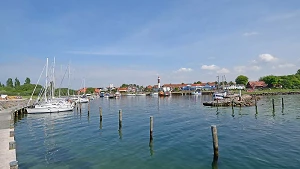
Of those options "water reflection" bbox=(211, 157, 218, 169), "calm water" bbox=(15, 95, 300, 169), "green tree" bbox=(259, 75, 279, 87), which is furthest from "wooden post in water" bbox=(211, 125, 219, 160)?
"green tree" bbox=(259, 75, 279, 87)

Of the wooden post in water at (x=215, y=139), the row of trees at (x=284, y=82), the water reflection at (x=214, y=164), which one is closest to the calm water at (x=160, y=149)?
the water reflection at (x=214, y=164)

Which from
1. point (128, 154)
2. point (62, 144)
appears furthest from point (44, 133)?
point (128, 154)

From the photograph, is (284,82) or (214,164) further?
(284,82)

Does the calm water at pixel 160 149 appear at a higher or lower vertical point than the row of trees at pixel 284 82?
lower

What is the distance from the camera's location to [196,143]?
73.9ft

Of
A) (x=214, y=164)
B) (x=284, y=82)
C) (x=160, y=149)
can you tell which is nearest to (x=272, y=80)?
(x=284, y=82)

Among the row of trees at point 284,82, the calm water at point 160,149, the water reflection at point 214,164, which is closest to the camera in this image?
the water reflection at point 214,164

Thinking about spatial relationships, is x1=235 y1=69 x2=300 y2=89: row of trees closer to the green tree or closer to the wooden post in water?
the green tree

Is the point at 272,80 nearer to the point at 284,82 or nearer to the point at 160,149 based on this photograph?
the point at 284,82

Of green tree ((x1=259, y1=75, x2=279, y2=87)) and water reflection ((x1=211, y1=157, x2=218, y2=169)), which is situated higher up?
green tree ((x1=259, y1=75, x2=279, y2=87))

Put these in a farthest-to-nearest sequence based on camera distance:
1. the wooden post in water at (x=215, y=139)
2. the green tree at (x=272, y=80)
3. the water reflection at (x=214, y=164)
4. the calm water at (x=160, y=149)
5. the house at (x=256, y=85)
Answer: the house at (x=256, y=85) < the green tree at (x=272, y=80) < the wooden post in water at (x=215, y=139) < the calm water at (x=160, y=149) < the water reflection at (x=214, y=164)

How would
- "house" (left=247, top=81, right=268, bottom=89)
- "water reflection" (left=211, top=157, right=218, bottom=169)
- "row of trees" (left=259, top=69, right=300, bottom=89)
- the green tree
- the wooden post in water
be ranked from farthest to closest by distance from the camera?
"house" (left=247, top=81, right=268, bottom=89) < the green tree < "row of trees" (left=259, top=69, right=300, bottom=89) < the wooden post in water < "water reflection" (left=211, top=157, right=218, bottom=169)

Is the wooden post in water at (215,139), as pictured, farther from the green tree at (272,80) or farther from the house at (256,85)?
the house at (256,85)

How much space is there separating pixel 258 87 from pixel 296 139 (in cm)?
17808
